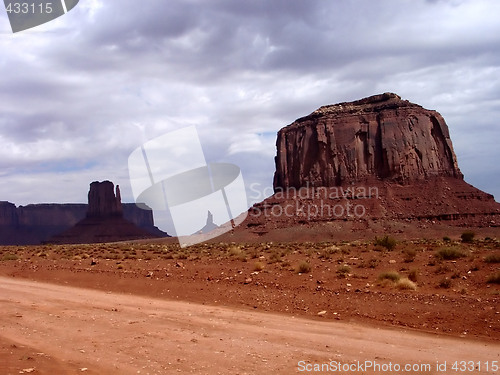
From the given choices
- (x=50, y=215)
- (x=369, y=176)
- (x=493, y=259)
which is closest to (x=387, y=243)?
(x=493, y=259)

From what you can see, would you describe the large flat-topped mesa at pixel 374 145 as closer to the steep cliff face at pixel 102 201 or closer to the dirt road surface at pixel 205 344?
the steep cliff face at pixel 102 201

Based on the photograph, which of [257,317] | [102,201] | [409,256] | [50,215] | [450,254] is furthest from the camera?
[50,215]

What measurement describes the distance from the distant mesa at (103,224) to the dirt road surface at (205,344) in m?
111

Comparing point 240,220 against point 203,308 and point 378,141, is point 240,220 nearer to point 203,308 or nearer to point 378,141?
point 378,141

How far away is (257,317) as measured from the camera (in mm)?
11688

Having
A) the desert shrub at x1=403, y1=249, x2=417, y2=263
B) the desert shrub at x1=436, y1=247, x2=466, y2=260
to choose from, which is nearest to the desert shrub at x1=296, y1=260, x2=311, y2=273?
the desert shrub at x1=403, y1=249, x2=417, y2=263

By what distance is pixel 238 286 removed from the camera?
16.0 meters

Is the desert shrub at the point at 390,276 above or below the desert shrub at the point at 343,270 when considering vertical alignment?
below

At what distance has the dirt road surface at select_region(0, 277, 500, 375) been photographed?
719cm

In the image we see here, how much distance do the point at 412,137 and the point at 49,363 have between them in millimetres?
78239

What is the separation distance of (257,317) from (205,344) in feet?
10.7

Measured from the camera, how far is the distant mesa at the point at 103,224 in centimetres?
11819

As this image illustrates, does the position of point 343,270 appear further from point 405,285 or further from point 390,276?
point 405,285

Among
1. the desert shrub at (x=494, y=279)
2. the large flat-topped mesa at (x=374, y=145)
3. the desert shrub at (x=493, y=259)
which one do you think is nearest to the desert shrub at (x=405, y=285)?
the desert shrub at (x=494, y=279)
